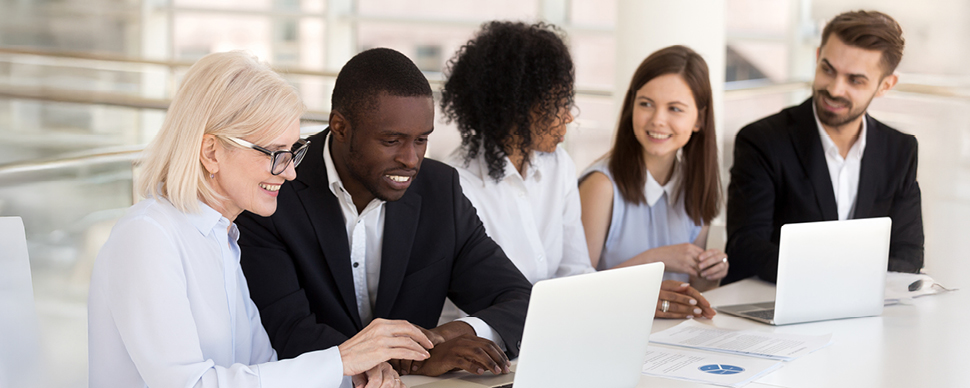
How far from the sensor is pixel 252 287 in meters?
1.71

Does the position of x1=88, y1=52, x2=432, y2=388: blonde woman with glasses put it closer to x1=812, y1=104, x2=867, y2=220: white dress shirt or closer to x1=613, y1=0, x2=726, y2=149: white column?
x1=812, y1=104, x2=867, y2=220: white dress shirt

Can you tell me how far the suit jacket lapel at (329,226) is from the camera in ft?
5.88

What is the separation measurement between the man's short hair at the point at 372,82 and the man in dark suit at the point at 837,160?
1326 millimetres

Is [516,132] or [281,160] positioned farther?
[516,132]

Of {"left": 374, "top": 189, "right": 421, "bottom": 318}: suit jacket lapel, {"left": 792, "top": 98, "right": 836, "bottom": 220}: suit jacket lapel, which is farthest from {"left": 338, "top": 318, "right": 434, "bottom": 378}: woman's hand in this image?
{"left": 792, "top": 98, "right": 836, "bottom": 220}: suit jacket lapel

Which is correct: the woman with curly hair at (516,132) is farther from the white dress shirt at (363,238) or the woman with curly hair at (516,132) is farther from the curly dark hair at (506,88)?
the white dress shirt at (363,238)

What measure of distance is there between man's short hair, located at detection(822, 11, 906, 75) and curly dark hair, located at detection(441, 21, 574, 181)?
0.89 metres

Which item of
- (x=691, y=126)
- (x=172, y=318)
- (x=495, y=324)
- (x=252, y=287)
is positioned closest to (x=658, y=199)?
(x=691, y=126)

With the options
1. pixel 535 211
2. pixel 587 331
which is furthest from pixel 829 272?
pixel 587 331

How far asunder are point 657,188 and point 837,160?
60 centimetres

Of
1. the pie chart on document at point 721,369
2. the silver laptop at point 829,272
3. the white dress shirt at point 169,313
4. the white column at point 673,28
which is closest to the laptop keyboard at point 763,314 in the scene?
the silver laptop at point 829,272

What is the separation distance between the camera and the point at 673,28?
12.2 feet

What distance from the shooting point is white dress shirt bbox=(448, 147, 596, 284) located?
2.32 metres

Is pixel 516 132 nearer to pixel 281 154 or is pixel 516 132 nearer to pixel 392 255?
pixel 392 255
